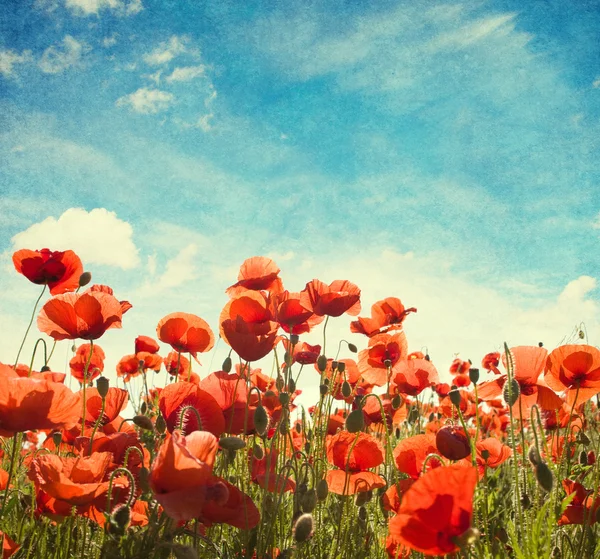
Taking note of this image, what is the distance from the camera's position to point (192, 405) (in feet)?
5.69

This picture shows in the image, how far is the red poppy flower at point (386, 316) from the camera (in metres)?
3.93

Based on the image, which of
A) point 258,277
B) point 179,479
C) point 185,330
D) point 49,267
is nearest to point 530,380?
point 258,277

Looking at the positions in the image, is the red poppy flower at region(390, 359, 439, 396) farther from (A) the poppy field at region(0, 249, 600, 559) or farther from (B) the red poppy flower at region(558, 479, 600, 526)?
(B) the red poppy flower at region(558, 479, 600, 526)

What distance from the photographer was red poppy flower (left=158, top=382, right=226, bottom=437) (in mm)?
1727

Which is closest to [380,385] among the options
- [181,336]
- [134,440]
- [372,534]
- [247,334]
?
[372,534]

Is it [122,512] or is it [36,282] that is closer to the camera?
[122,512]

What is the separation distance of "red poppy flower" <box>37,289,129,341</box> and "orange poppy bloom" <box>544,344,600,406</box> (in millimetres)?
1920

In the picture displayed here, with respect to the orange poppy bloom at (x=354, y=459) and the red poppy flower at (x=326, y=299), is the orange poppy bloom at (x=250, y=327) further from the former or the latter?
the orange poppy bloom at (x=354, y=459)

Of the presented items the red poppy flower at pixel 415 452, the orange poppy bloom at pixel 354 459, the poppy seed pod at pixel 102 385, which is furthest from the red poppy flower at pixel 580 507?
the poppy seed pod at pixel 102 385

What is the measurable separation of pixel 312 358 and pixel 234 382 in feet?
4.75

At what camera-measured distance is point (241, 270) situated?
2.91 meters

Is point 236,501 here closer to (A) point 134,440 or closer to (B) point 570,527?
(A) point 134,440

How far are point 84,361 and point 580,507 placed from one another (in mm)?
3470

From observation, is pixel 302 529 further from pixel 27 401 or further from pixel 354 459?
pixel 27 401
